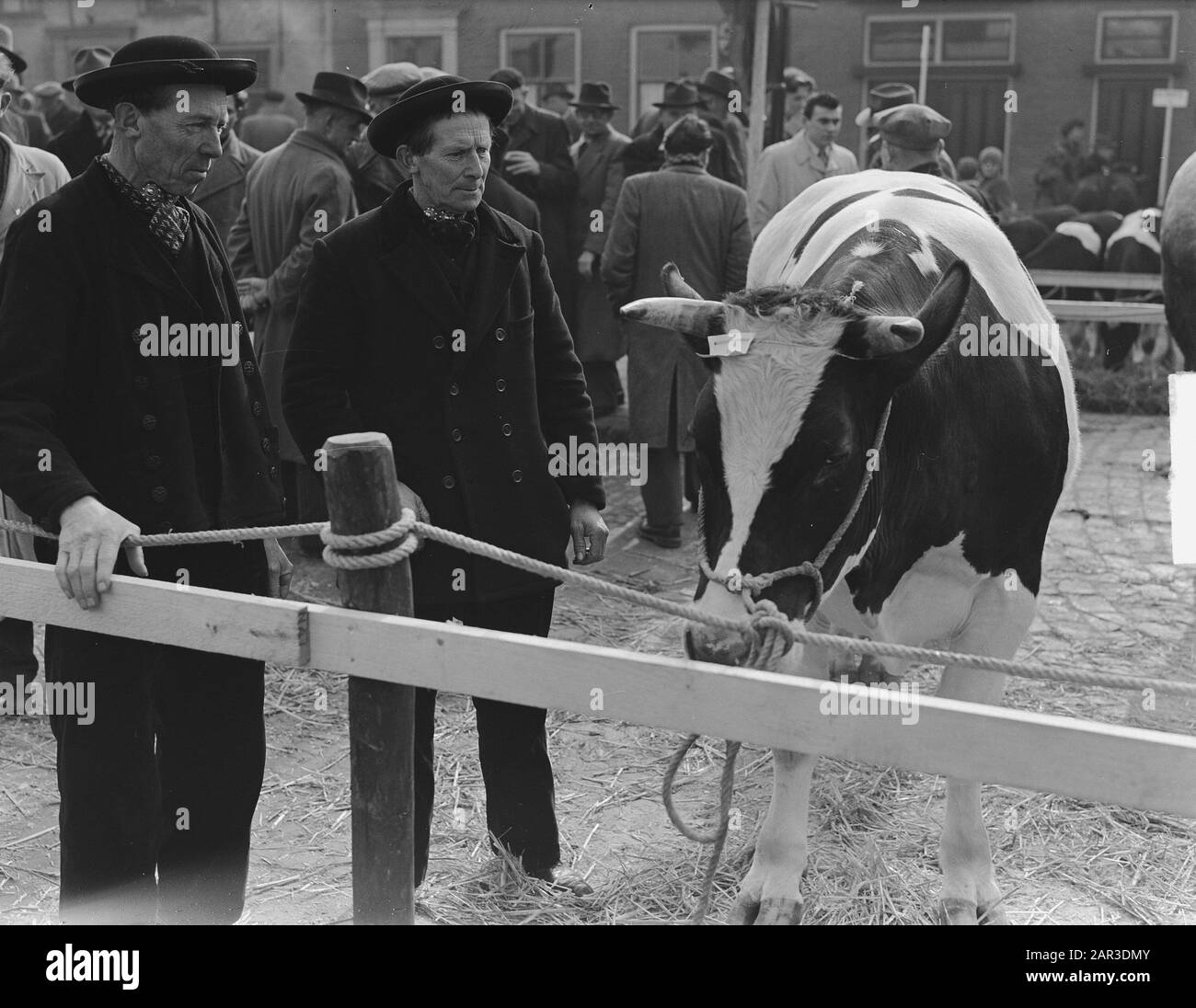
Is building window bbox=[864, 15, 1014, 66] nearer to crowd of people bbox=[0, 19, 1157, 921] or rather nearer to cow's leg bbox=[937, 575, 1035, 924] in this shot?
cow's leg bbox=[937, 575, 1035, 924]

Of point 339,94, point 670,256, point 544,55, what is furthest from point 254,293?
point 544,55

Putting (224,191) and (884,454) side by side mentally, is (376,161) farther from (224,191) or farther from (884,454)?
(884,454)

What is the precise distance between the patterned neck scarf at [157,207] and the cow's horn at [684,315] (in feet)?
3.18

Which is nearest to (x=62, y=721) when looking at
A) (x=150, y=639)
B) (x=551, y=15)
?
A: (x=150, y=639)

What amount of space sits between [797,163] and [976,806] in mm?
5761

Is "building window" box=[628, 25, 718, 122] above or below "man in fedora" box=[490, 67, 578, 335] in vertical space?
above

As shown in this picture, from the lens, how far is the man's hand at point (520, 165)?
305 inches

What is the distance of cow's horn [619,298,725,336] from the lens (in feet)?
9.29

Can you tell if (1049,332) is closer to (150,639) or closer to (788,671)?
(788,671)

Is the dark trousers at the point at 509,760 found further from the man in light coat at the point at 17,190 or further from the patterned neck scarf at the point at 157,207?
the man in light coat at the point at 17,190

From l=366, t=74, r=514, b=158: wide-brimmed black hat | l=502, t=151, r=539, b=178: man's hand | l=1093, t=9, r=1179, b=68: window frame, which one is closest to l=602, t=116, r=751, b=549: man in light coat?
l=502, t=151, r=539, b=178: man's hand

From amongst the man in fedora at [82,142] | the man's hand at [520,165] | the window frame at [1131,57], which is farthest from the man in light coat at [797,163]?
the window frame at [1131,57]

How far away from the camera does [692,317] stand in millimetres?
2846

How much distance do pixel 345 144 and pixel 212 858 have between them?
3.60 m
